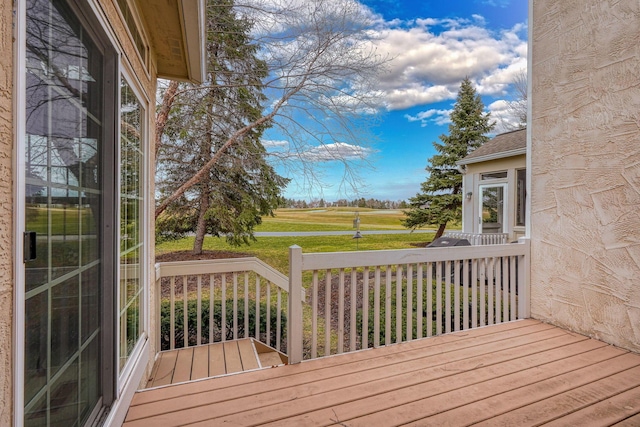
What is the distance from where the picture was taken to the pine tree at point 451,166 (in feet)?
42.0

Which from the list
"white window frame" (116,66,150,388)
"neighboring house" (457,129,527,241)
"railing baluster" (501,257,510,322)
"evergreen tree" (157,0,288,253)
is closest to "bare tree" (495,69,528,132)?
"neighboring house" (457,129,527,241)

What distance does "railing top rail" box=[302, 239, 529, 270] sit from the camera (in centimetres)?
244

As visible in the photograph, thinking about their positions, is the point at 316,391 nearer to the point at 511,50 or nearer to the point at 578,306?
the point at 578,306

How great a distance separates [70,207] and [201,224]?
7086 millimetres

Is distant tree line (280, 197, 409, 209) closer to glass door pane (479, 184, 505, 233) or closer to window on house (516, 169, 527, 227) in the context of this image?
glass door pane (479, 184, 505, 233)

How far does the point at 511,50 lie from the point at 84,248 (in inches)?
541

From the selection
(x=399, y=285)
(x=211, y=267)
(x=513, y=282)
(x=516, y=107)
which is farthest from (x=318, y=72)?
(x=516, y=107)

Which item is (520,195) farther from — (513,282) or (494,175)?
(513,282)

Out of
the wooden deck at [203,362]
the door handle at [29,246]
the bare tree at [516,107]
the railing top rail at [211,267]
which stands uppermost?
the bare tree at [516,107]

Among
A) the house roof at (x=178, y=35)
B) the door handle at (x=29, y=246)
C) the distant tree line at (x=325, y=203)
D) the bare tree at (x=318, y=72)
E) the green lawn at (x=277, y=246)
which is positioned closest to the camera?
the door handle at (x=29, y=246)

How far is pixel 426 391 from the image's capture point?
6.59 ft

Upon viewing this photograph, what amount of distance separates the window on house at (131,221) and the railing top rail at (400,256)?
3.82 feet

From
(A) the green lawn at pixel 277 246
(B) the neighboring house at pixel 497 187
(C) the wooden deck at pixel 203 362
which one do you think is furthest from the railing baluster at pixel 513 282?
(A) the green lawn at pixel 277 246

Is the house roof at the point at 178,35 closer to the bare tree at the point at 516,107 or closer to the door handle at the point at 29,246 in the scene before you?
the door handle at the point at 29,246
